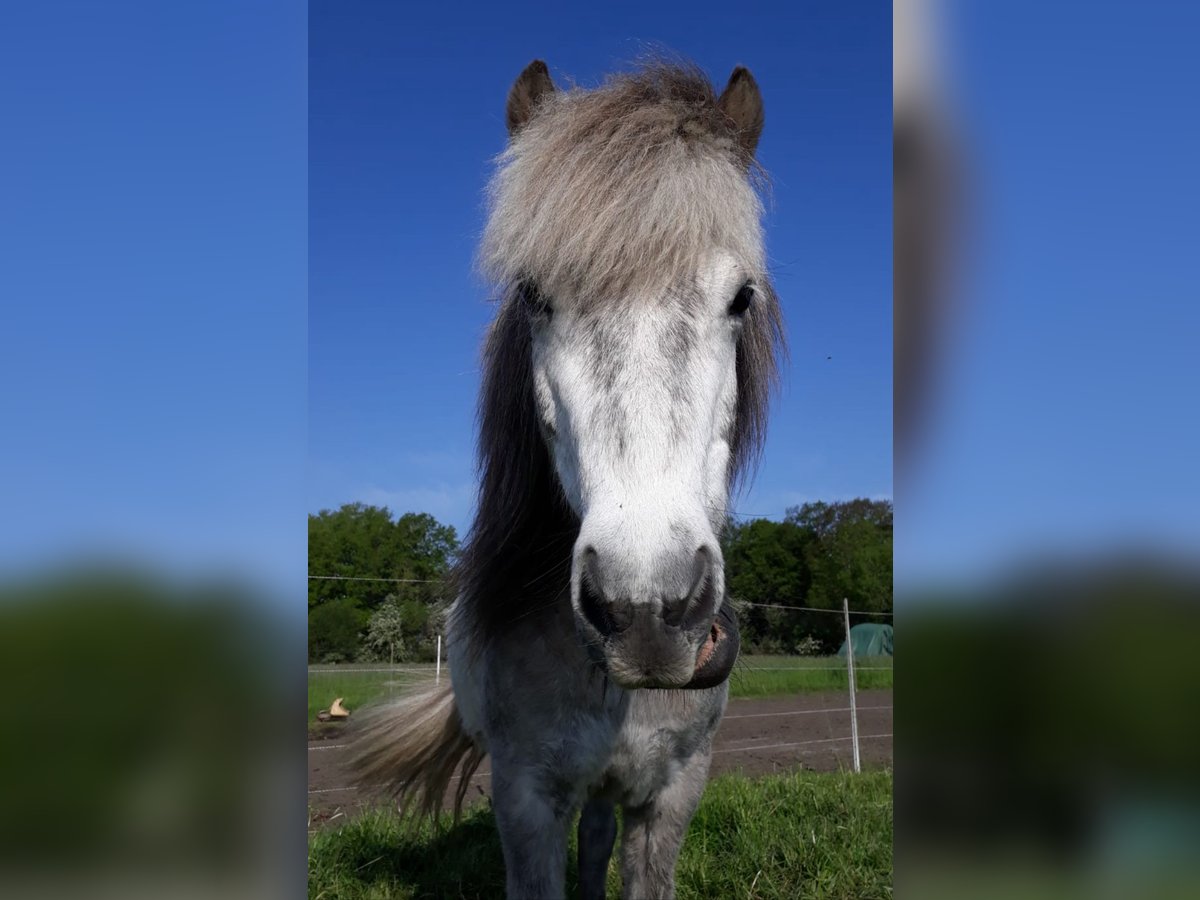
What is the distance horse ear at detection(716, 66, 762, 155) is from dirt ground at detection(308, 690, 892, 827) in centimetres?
313

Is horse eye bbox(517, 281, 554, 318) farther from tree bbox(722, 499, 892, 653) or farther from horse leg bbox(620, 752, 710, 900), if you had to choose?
tree bbox(722, 499, 892, 653)

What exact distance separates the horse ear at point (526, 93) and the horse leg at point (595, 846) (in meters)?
2.11

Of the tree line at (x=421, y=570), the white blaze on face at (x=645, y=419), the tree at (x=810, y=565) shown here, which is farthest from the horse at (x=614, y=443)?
the tree at (x=810, y=565)

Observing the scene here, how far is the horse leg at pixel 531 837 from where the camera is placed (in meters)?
1.77

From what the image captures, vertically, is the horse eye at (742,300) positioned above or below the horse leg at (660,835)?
above

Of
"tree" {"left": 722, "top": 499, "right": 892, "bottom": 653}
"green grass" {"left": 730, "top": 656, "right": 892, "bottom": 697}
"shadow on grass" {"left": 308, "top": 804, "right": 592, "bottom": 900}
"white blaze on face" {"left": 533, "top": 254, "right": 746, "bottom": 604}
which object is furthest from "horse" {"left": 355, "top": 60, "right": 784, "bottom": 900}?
"green grass" {"left": 730, "top": 656, "right": 892, "bottom": 697}

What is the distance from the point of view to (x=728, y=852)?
3.02m

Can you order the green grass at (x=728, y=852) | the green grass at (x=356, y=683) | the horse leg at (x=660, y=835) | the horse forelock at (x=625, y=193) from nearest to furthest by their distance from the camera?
the horse forelock at (x=625, y=193), the horse leg at (x=660, y=835), the green grass at (x=728, y=852), the green grass at (x=356, y=683)

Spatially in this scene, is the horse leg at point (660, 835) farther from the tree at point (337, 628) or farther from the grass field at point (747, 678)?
the tree at point (337, 628)

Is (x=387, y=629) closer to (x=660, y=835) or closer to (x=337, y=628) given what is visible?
(x=337, y=628)

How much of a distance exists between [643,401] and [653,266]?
29 cm

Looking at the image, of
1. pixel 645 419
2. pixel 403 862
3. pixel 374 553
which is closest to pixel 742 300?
pixel 645 419

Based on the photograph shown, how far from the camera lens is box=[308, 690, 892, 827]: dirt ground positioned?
4379mm
